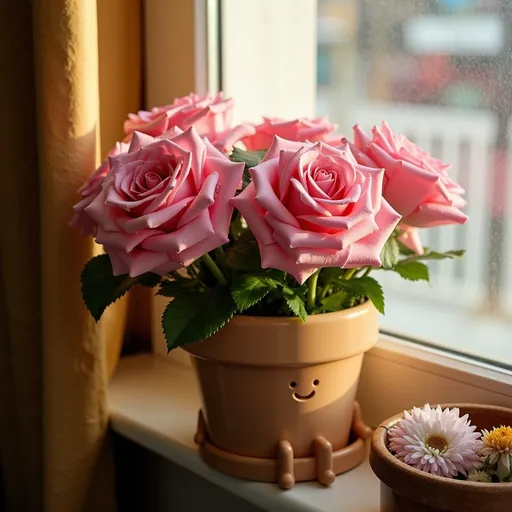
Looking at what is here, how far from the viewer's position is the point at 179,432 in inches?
36.2

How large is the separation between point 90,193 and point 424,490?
401 millimetres

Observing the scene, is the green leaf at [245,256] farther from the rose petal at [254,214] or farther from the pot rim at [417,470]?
the pot rim at [417,470]

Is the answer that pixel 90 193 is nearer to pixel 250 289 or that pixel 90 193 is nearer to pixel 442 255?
pixel 250 289

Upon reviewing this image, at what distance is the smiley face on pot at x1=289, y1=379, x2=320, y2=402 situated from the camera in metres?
0.75

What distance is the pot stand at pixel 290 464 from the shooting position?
0.76 meters

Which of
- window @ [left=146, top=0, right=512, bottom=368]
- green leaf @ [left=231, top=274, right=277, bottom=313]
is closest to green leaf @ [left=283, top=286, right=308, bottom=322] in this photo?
green leaf @ [left=231, top=274, right=277, bottom=313]

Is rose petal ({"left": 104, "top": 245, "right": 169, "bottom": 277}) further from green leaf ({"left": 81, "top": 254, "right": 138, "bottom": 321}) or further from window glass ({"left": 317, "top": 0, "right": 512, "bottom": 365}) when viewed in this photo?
window glass ({"left": 317, "top": 0, "right": 512, "bottom": 365})

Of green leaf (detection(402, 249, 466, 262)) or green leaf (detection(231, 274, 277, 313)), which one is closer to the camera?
green leaf (detection(231, 274, 277, 313))

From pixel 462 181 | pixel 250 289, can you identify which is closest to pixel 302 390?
pixel 250 289

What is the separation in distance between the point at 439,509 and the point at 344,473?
20cm

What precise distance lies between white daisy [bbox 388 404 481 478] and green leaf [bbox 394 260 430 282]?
148 millimetres

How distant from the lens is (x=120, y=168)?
703 millimetres

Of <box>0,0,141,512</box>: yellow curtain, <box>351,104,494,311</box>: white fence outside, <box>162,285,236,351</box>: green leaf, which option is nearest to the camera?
<box>162,285,236,351</box>: green leaf

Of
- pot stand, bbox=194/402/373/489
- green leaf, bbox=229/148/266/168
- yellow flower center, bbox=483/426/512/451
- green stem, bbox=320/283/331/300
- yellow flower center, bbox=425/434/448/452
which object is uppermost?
green leaf, bbox=229/148/266/168
